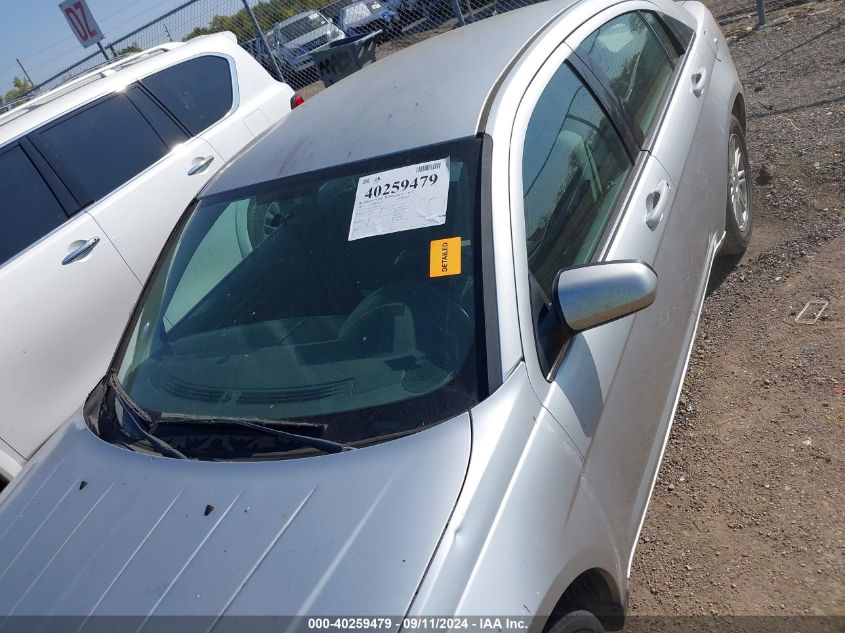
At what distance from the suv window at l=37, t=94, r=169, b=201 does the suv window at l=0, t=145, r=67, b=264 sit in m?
0.19

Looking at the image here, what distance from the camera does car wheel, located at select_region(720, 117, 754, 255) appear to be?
3.94 meters

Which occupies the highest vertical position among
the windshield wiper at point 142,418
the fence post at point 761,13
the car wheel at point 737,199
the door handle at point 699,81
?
the windshield wiper at point 142,418

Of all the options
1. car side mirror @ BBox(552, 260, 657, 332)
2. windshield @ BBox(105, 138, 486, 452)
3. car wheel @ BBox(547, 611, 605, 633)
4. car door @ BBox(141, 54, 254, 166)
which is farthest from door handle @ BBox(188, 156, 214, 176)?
car wheel @ BBox(547, 611, 605, 633)

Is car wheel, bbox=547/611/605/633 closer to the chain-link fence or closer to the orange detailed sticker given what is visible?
the orange detailed sticker

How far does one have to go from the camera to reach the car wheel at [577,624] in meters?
1.78

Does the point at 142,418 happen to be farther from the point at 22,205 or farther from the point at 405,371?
the point at 22,205

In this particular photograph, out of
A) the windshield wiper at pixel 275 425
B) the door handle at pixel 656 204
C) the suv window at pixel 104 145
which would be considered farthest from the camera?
the suv window at pixel 104 145

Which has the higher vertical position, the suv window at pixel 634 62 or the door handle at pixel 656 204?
the suv window at pixel 634 62

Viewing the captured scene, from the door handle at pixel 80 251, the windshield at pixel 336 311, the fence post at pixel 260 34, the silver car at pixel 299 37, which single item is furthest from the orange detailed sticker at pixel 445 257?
the silver car at pixel 299 37

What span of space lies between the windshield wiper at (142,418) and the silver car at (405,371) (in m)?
0.01

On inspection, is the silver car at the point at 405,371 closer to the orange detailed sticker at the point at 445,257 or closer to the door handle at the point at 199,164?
the orange detailed sticker at the point at 445,257

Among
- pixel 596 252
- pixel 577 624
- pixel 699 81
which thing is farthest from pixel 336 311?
pixel 699 81

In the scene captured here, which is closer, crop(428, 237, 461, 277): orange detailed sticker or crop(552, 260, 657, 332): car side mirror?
crop(552, 260, 657, 332): car side mirror

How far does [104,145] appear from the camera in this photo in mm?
4801
